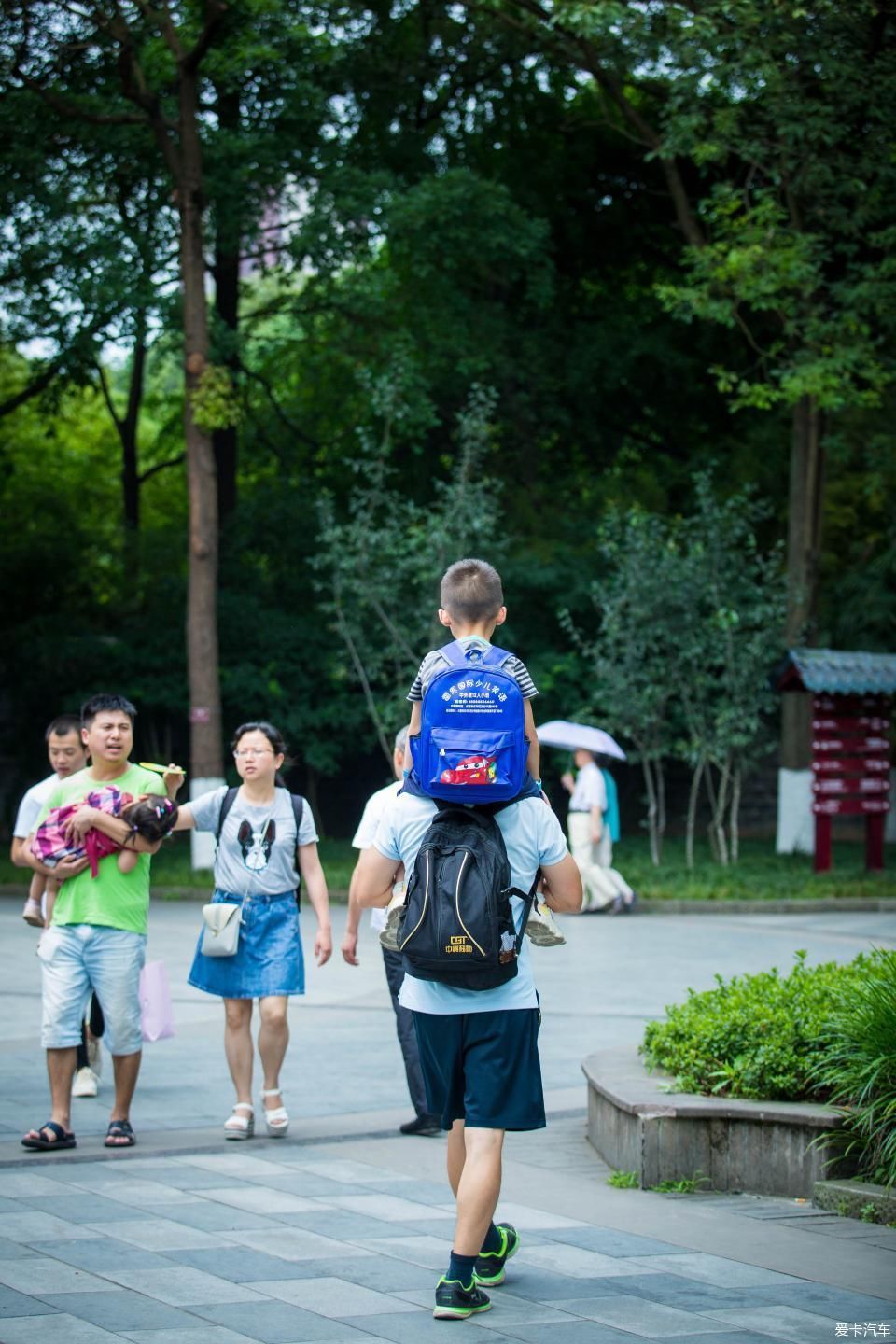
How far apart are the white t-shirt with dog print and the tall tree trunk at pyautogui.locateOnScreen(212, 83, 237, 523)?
47.1ft

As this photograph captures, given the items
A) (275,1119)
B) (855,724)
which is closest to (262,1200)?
(275,1119)

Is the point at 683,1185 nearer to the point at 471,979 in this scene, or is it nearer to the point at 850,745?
the point at 471,979

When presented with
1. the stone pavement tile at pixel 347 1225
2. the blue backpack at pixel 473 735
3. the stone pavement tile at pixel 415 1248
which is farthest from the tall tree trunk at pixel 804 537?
the blue backpack at pixel 473 735

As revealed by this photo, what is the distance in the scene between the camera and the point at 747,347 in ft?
94.5

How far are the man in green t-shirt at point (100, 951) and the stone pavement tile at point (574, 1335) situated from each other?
2790 millimetres

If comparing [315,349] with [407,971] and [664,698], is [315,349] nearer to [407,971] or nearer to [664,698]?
[664,698]

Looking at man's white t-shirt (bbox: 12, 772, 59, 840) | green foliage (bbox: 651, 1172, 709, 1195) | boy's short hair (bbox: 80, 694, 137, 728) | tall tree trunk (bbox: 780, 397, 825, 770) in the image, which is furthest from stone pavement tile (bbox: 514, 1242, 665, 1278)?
tall tree trunk (bbox: 780, 397, 825, 770)

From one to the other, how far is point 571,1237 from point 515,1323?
3.34 feet

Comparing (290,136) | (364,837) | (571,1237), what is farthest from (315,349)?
(571,1237)

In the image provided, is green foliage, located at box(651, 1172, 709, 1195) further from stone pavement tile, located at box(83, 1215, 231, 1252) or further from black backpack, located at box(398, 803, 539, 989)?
black backpack, located at box(398, 803, 539, 989)

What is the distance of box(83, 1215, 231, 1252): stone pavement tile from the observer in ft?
17.1

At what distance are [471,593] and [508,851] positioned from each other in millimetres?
726

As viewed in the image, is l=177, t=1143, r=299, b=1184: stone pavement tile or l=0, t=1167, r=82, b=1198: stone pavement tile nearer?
l=0, t=1167, r=82, b=1198: stone pavement tile

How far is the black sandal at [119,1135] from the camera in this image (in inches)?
266
